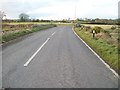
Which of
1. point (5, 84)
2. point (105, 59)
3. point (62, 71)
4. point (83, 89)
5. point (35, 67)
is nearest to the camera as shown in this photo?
point (83, 89)

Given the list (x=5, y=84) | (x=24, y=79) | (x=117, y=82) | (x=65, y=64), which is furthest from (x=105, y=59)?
(x=5, y=84)

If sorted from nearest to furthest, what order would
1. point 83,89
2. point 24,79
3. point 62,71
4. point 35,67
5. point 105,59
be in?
point 83,89 → point 24,79 → point 62,71 → point 35,67 → point 105,59

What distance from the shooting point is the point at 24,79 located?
8.68 metres

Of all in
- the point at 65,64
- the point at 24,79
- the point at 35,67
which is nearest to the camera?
the point at 24,79

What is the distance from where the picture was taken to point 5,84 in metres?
8.08

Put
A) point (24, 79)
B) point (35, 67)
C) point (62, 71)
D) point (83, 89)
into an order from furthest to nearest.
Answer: point (35, 67)
point (62, 71)
point (24, 79)
point (83, 89)

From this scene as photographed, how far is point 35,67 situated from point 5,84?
9.53 feet

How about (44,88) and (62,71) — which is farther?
(62,71)

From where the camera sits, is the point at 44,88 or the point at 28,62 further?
the point at 28,62

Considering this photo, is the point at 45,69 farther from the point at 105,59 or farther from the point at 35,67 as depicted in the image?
the point at 105,59

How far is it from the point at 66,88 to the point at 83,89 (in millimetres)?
486

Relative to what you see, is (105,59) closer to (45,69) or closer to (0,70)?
(45,69)

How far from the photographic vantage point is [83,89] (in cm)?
737

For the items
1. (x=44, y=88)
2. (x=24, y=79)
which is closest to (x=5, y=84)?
(x=24, y=79)
